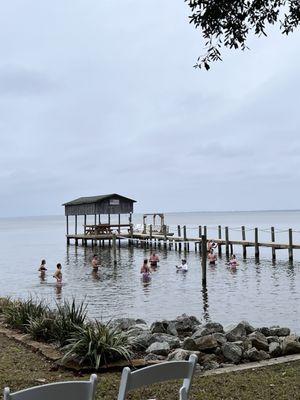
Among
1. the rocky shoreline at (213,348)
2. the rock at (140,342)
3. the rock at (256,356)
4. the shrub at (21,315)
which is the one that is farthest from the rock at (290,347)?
the shrub at (21,315)

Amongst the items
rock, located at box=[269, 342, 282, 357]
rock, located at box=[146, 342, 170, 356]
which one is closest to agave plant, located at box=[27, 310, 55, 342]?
rock, located at box=[146, 342, 170, 356]

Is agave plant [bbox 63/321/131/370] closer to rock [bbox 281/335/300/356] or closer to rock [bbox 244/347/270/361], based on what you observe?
rock [bbox 244/347/270/361]

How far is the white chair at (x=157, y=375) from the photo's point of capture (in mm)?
3426

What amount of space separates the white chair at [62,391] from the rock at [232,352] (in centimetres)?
571

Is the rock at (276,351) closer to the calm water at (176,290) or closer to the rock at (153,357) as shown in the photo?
the rock at (153,357)

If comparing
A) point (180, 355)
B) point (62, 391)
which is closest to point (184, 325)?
point (180, 355)

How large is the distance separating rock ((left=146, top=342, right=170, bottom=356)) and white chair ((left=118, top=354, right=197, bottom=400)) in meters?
5.03

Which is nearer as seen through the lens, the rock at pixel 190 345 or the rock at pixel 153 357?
the rock at pixel 153 357

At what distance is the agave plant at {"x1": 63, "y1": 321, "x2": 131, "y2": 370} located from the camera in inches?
293

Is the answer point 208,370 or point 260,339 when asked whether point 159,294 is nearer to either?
point 260,339

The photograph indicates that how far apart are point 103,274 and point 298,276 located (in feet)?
38.0

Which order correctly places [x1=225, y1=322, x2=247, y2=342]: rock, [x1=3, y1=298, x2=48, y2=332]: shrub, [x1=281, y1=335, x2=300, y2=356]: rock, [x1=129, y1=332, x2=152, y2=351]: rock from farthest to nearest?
1. [x1=225, y1=322, x2=247, y2=342]: rock
2. [x1=3, y1=298, x2=48, y2=332]: shrub
3. [x1=129, y1=332, x2=152, y2=351]: rock
4. [x1=281, y1=335, x2=300, y2=356]: rock

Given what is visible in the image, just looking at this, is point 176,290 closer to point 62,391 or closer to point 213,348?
point 213,348

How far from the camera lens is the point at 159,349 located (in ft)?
29.0
